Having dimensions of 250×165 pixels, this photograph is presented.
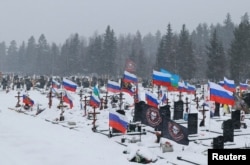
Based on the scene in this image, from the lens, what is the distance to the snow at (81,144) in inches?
635

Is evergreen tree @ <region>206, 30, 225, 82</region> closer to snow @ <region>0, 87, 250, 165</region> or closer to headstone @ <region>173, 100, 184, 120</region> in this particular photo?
snow @ <region>0, 87, 250, 165</region>

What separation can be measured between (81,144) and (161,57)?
172 ft

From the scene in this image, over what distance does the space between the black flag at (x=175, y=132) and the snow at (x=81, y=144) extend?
381 mm

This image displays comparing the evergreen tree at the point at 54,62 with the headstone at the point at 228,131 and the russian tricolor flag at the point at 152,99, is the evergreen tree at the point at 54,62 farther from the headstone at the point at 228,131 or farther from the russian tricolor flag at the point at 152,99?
the headstone at the point at 228,131

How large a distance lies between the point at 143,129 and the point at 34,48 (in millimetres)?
107022

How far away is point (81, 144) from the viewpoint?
19.3 metres

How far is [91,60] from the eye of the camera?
3541 inches

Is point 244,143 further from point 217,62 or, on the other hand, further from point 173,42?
point 173,42

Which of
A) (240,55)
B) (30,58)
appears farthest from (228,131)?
(30,58)

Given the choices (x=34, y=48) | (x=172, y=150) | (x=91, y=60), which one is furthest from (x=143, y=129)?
(x=34, y=48)

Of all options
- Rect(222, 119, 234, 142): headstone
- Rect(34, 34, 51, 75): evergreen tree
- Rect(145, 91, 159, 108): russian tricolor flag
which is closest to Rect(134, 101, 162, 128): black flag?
Rect(145, 91, 159, 108): russian tricolor flag

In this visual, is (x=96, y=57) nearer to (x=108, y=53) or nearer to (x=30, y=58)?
(x=108, y=53)

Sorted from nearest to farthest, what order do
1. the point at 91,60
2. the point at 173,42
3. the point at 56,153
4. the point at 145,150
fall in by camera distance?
1. the point at 145,150
2. the point at 56,153
3. the point at 173,42
4. the point at 91,60

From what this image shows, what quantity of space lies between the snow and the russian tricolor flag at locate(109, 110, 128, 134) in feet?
2.00
